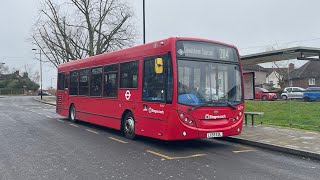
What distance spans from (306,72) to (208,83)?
7311 cm

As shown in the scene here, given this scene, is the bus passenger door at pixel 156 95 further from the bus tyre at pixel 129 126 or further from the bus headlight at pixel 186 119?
the bus tyre at pixel 129 126

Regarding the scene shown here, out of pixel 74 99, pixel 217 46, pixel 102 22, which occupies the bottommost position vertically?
pixel 74 99

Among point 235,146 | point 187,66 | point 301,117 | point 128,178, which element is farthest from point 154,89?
point 301,117

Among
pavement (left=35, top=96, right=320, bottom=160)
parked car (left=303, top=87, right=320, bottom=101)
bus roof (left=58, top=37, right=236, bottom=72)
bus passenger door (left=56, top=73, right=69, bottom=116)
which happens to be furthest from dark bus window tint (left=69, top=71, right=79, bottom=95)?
parked car (left=303, top=87, right=320, bottom=101)

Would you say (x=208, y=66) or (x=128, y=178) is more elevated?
(x=208, y=66)

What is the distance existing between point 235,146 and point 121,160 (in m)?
3.79

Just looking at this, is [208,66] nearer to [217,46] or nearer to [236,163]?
[217,46]

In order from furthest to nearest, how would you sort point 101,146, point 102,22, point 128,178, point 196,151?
point 102,22
point 101,146
point 196,151
point 128,178

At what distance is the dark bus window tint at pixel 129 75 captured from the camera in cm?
1123

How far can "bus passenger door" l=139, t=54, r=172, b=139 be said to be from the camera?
9540mm

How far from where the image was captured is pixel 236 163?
8102 mm

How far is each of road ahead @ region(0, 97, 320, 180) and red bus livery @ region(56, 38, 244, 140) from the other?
60 cm

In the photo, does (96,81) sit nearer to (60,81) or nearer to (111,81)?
(111,81)

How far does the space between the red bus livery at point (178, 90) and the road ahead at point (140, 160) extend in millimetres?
605
